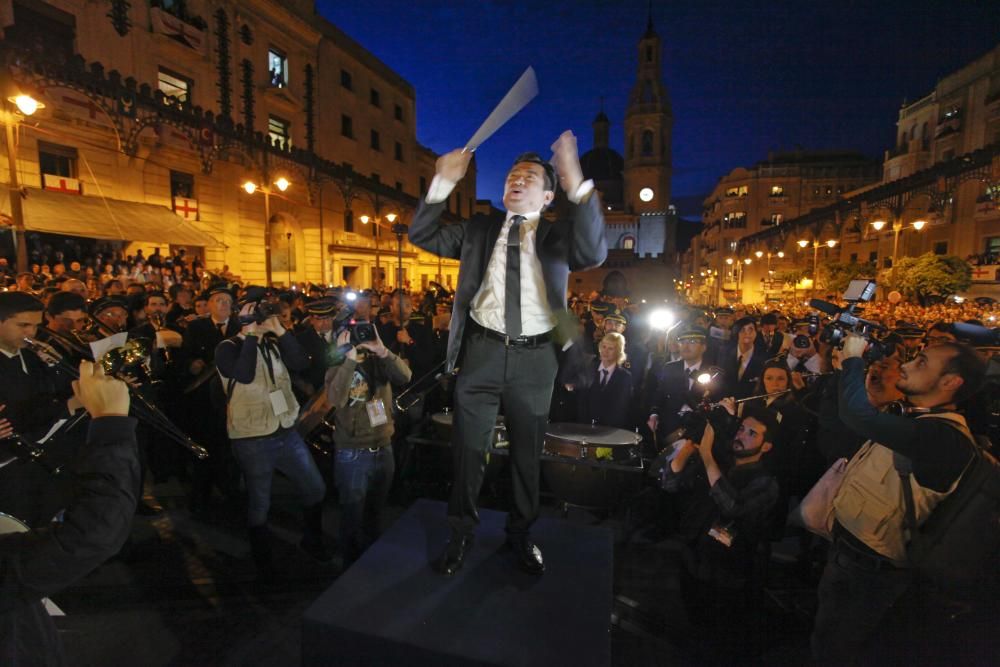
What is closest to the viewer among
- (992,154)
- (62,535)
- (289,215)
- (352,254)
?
(62,535)

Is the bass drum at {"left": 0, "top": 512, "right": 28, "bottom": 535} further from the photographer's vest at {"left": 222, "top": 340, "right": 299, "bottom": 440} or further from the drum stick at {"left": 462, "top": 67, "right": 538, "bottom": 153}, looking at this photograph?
the photographer's vest at {"left": 222, "top": 340, "right": 299, "bottom": 440}

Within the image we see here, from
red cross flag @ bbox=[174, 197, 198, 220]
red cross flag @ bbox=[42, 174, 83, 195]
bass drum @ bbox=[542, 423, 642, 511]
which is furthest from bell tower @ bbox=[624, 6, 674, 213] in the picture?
bass drum @ bbox=[542, 423, 642, 511]

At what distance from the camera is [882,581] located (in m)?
2.73

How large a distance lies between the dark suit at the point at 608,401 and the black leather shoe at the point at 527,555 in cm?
315

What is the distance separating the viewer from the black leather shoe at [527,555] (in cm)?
265

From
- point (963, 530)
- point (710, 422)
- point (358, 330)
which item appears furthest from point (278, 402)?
point (963, 530)

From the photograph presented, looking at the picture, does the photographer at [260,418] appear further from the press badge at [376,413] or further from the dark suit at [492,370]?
the dark suit at [492,370]

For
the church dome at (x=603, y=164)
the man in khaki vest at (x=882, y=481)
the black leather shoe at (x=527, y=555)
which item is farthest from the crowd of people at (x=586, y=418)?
the church dome at (x=603, y=164)

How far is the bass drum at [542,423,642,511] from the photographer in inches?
179

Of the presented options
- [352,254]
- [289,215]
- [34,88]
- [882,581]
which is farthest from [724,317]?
[352,254]

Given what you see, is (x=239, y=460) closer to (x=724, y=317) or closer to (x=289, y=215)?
(x=724, y=317)

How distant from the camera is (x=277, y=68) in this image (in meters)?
27.0

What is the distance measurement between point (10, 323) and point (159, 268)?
42.4ft

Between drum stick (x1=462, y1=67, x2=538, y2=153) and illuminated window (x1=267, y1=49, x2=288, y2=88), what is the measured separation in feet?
95.2
